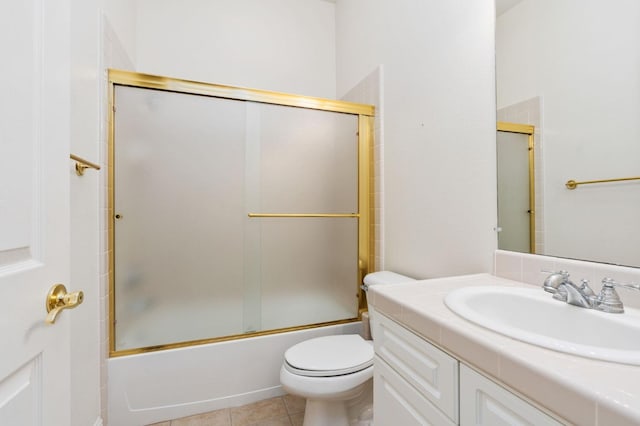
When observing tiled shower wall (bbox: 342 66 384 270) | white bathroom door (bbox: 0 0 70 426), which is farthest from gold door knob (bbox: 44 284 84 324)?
tiled shower wall (bbox: 342 66 384 270)

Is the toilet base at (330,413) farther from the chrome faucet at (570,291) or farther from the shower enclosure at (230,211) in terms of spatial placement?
the chrome faucet at (570,291)

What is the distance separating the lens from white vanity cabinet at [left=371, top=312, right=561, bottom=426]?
53cm

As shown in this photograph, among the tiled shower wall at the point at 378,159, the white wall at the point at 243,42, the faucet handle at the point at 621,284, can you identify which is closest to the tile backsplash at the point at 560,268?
the faucet handle at the point at 621,284

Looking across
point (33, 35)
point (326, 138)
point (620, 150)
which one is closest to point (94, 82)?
point (33, 35)

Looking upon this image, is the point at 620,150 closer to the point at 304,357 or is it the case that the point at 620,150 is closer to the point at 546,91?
the point at 546,91

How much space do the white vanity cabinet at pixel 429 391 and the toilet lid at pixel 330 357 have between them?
34cm

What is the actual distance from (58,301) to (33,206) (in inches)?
7.7

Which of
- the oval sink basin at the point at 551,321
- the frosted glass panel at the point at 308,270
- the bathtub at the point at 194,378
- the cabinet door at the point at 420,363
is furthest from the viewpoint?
the frosted glass panel at the point at 308,270

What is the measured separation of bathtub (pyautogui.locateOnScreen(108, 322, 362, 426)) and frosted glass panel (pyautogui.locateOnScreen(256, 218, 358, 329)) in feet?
0.52

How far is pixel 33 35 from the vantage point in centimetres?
52

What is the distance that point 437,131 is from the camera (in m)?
1.40

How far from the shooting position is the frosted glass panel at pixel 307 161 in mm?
1733

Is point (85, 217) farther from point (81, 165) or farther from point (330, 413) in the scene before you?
point (330, 413)

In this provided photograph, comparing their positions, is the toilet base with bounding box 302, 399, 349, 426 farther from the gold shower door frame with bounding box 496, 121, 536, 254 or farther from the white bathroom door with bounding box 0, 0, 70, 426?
the gold shower door frame with bounding box 496, 121, 536, 254
